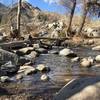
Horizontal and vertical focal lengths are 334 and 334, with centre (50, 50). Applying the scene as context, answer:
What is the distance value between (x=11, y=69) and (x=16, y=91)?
381 centimetres

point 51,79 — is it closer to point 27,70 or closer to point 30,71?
point 30,71

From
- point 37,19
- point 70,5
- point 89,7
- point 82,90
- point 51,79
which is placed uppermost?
point 70,5

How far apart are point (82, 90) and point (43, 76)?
632cm

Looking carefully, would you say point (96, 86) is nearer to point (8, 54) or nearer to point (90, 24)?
point (8, 54)

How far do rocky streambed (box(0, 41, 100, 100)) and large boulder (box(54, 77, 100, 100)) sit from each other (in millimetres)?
2390

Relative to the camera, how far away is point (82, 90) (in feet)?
18.9

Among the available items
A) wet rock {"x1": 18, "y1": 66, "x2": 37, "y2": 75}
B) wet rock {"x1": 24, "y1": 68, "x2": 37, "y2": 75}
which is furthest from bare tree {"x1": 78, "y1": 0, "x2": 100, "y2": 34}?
wet rock {"x1": 24, "y1": 68, "x2": 37, "y2": 75}

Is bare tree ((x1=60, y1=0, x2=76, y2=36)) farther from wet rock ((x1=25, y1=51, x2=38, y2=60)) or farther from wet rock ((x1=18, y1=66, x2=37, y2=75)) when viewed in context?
wet rock ((x1=18, y1=66, x2=37, y2=75))

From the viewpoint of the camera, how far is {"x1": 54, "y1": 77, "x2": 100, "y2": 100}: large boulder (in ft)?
18.4

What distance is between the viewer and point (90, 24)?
39.9 meters

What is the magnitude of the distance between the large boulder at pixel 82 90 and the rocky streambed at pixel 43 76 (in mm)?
2390

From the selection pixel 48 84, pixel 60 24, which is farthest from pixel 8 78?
pixel 60 24

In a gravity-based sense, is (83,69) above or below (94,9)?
below

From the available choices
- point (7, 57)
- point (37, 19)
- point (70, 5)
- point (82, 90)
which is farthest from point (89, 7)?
point (82, 90)
